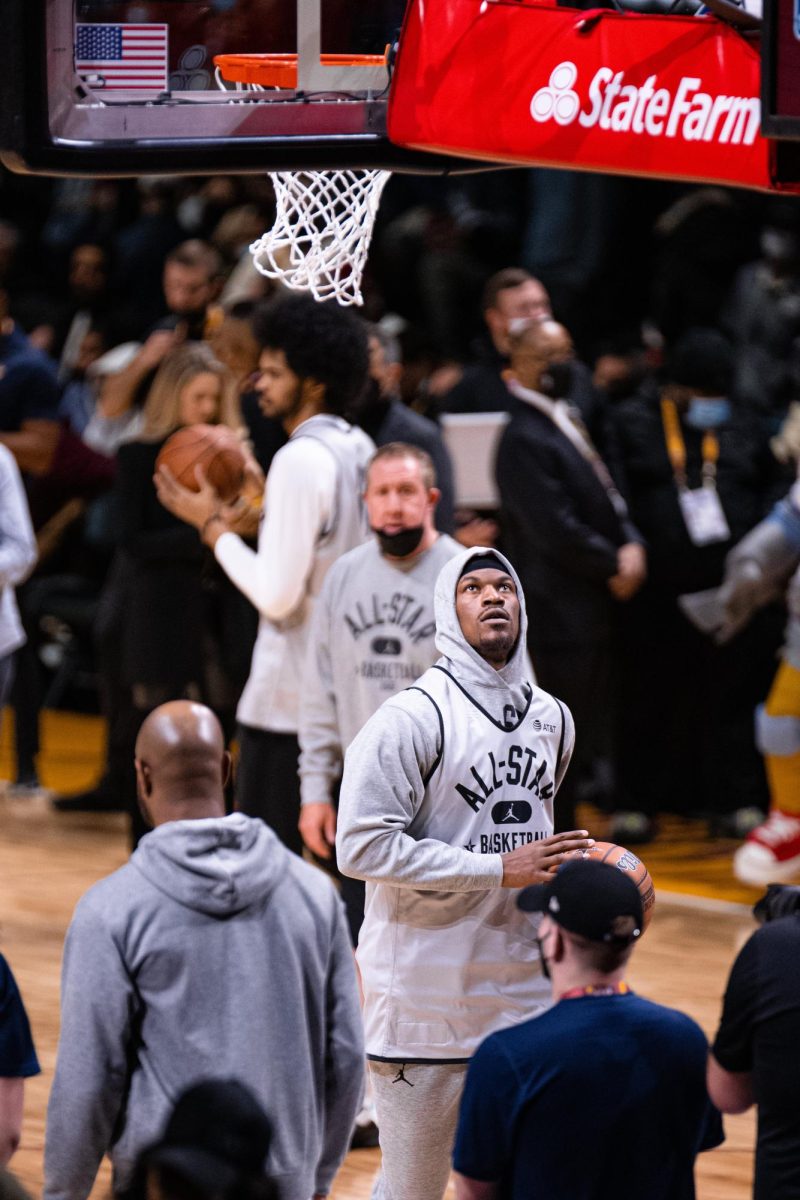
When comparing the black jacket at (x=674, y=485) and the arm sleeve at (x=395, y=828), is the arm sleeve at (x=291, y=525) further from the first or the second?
the black jacket at (x=674, y=485)

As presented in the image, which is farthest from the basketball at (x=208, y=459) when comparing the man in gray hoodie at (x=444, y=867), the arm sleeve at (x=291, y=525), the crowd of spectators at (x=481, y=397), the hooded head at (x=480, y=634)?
the man in gray hoodie at (x=444, y=867)

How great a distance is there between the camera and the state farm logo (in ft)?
15.2

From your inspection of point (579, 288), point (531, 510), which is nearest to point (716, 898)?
point (531, 510)

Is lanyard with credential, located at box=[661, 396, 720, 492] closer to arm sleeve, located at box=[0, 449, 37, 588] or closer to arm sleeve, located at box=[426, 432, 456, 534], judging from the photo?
arm sleeve, located at box=[426, 432, 456, 534]

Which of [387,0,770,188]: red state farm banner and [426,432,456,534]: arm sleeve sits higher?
[387,0,770,188]: red state farm banner

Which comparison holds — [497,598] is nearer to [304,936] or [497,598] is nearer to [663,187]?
[304,936]

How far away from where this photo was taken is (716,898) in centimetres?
848

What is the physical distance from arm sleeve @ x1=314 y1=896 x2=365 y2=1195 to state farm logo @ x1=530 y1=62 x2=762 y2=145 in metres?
1.90

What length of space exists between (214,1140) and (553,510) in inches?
238

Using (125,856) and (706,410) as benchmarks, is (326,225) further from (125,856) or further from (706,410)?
(125,856)

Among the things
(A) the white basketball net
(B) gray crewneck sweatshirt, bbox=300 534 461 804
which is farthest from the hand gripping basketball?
(A) the white basketball net

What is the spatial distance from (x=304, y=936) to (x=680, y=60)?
2203 millimetres

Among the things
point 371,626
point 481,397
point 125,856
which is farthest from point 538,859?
point 481,397

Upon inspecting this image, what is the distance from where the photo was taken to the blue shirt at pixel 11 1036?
384 cm
